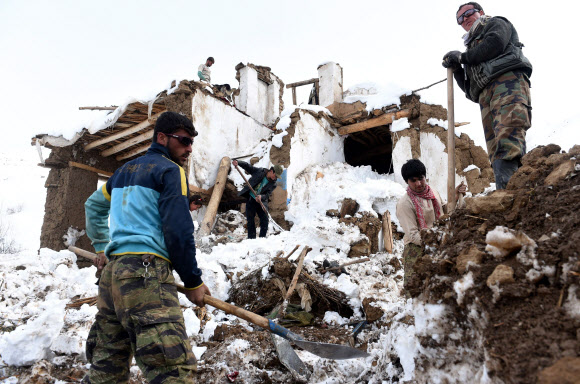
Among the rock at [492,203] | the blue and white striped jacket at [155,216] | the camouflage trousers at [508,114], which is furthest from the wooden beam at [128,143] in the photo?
the rock at [492,203]

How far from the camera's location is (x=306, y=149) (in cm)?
882

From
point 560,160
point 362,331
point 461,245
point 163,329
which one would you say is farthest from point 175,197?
point 362,331

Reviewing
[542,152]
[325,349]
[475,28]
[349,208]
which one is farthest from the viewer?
[349,208]

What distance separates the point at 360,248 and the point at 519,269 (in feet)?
16.3

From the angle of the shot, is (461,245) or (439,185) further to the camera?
(439,185)

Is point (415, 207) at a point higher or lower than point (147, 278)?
higher

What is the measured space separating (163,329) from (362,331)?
103 inches

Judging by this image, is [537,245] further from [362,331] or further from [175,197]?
[362,331]

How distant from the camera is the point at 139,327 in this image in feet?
5.22

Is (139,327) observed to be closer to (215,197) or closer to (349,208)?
(349,208)

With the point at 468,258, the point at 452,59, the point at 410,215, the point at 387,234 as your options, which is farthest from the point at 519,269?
the point at 387,234

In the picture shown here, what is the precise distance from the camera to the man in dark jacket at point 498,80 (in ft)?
8.31

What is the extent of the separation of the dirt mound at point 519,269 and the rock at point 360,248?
13.7 ft

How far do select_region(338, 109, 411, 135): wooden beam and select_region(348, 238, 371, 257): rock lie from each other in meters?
3.93
